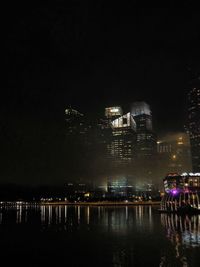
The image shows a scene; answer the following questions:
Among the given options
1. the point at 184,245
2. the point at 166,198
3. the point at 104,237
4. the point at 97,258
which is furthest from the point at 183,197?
the point at 97,258

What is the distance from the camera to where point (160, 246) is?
1651 inches

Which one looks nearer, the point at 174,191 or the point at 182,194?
the point at 182,194

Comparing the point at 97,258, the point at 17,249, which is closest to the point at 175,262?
the point at 97,258

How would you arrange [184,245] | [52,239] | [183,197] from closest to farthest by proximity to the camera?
[184,245] → [52,239] → [183,197]

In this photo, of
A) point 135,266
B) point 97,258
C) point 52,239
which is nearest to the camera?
point 135,266

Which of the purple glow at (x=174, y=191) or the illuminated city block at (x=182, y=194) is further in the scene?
the purple glow at (x=174, y=191)

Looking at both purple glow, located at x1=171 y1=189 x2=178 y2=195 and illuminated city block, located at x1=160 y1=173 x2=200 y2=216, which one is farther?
purple glow, located at x1=171 y1=189 x2=178 y2=195

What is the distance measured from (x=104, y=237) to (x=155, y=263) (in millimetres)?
21298

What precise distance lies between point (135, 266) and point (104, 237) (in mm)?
22063

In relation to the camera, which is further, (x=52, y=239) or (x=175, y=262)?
(x=52, y=239)

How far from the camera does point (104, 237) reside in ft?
172

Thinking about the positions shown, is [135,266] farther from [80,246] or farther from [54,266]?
[80,246]

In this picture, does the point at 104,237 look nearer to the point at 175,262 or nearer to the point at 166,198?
the point at 175,262

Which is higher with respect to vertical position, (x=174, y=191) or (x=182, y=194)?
(x=174, y=191)
